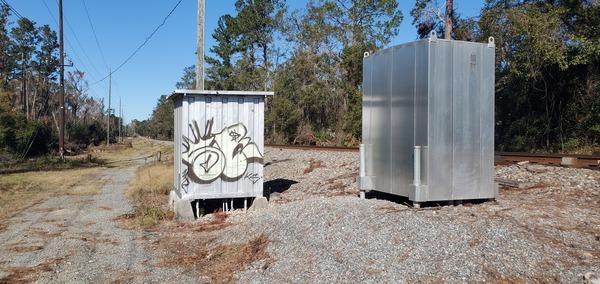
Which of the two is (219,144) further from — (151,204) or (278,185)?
(278,185)

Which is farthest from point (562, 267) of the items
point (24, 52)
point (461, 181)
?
point (24, 52)

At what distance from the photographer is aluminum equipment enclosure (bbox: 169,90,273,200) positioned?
10.6 meters

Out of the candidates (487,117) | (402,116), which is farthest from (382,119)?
(487,117)

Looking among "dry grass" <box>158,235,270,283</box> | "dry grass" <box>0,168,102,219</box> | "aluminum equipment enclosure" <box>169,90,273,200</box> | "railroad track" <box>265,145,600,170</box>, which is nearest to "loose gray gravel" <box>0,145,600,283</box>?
"dry grass" <box>158,235,270,283</box>

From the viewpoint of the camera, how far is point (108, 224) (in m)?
10.3

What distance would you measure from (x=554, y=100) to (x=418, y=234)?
860 inches

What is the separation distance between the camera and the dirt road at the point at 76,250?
20.9 feet

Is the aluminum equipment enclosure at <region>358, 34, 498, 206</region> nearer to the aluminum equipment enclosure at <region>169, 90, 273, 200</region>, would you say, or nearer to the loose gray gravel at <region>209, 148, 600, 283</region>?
the loose gray gravel at <region>209, 148, 600, 283</region>

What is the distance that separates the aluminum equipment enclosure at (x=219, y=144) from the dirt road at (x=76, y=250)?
1.85 metres

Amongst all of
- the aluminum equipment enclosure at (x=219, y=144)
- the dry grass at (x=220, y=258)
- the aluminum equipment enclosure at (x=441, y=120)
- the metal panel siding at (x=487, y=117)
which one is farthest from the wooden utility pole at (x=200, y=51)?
the metal panel siding at (x=487, y=117)

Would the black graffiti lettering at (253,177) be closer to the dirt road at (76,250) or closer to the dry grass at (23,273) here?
the dirt road at (76,250)

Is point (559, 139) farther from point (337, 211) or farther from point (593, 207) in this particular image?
point (337, 211)

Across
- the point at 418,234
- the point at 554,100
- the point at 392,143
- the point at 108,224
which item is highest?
the point at 554,100

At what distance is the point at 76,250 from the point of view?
25.5ft
